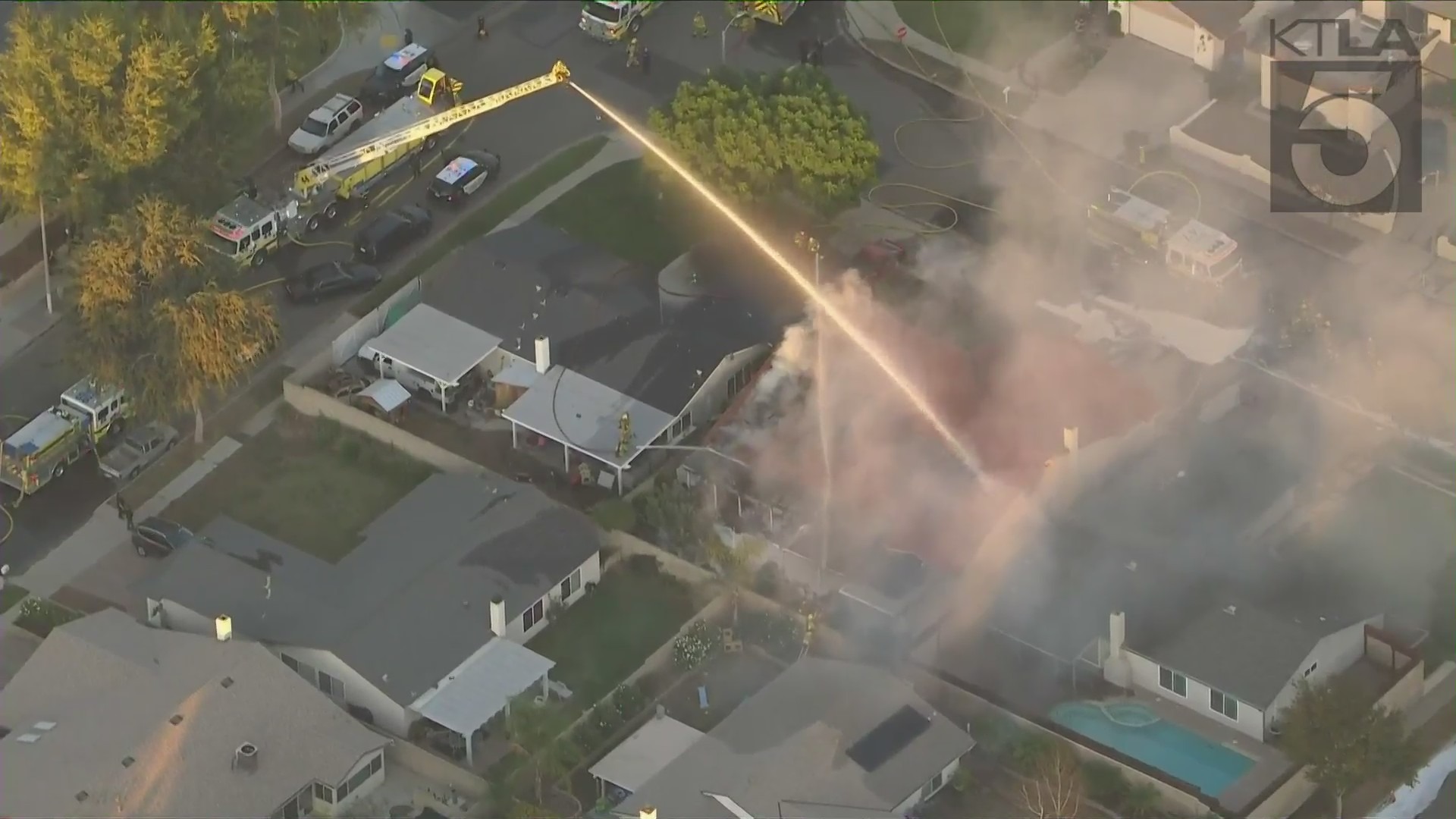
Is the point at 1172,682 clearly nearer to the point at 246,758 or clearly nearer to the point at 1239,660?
the point at 1239,660

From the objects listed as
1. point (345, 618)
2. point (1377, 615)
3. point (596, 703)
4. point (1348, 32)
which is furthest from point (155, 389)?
point (1348, 32)

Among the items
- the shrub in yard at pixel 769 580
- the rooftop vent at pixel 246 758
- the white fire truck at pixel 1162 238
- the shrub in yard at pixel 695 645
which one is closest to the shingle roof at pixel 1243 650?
the shrub in yard at pixel 769 580

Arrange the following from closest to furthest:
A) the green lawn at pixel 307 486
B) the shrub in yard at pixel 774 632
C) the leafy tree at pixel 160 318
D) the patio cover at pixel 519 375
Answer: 1. the shrub in yard at pixel 774 632
2. the leafy tree at pixel 160 318
3. the green lawn at pixel 307 486
4. the patio cover at pixel 519 375

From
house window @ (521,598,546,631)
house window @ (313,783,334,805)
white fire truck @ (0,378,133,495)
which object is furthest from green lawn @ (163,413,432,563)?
house window @ (313,783,334,805)

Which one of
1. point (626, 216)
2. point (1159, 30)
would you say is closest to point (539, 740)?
point (626, 216)

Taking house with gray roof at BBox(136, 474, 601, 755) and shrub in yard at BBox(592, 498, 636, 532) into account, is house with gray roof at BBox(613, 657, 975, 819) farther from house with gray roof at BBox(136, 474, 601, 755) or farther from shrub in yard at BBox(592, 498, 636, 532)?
shrub in yard at BBox(592, 498, 636, 532)

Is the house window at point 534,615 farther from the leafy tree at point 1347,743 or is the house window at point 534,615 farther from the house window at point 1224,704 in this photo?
the leafy tree at point 1347,743
